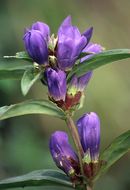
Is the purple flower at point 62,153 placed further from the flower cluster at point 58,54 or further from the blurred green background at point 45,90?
the blurred green background at point 45,90

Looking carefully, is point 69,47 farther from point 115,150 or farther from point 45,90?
point 45,90

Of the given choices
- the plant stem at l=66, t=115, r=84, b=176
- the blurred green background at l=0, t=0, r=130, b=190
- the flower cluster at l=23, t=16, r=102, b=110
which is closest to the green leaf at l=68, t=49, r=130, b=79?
the flower cluster at l=23, t=16, r=102, b=110

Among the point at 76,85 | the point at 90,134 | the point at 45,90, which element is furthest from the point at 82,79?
the point at 45,90

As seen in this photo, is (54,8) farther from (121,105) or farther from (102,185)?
(102,185)

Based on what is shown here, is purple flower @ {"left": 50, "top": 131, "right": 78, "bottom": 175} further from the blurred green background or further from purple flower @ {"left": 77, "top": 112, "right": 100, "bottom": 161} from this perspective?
the blurred green background

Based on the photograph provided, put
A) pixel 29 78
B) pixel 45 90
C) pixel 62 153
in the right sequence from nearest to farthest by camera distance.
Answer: pixel 29 78 → pixel 62 153 → pixel 45 90

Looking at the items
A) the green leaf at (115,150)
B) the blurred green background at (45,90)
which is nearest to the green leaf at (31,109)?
the green leaf at (115,150)
